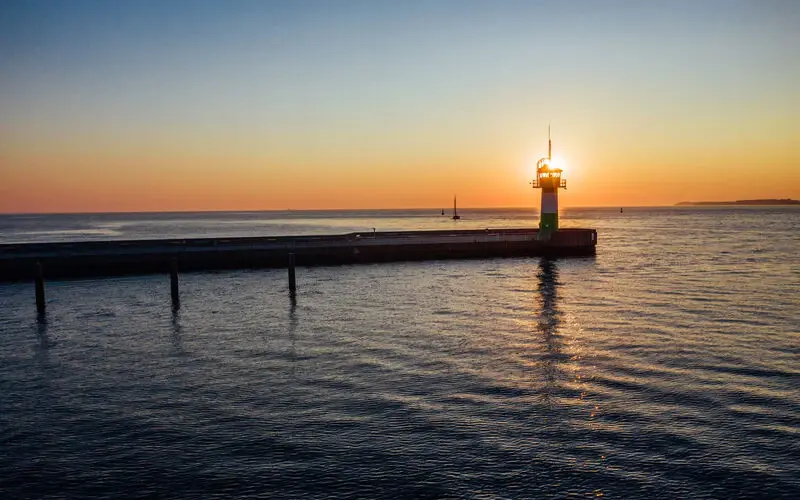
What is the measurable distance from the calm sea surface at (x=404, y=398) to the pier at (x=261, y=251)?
8.89 meters

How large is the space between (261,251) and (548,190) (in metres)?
26.4

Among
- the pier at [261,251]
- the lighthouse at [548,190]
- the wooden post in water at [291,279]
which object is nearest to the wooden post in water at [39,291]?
the pier at [261,251]

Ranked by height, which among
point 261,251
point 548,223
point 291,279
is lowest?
point 291,279

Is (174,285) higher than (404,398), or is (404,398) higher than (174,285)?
(174,285)

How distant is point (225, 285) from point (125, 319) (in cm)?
1035

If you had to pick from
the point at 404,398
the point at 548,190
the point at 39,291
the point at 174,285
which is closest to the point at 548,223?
the point at 548,190

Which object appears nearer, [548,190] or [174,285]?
[174,285]

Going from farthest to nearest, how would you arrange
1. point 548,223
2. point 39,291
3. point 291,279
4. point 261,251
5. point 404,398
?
point 548,223 < point 261,251 < point 291,279 < point 39,291 < point 404,398

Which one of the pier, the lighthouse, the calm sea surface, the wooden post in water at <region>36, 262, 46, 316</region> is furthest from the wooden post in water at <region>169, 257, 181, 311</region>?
the lighthouse

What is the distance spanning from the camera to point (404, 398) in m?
14.0

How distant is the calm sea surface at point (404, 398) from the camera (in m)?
9.96

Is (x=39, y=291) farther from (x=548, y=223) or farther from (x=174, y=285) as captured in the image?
(x=548, y=223)

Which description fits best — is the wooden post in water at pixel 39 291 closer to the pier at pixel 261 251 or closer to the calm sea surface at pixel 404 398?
the pier at pixel 261 251

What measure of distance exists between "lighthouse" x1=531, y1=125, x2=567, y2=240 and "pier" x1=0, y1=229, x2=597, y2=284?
0.82 meters
